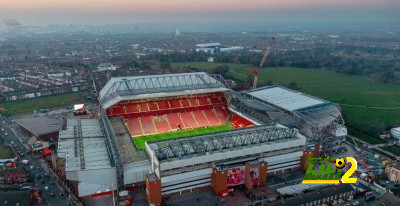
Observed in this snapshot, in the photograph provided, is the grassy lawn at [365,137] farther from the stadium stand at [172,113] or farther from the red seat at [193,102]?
the red seat at [193,102]

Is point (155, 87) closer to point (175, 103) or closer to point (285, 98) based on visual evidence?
point (175, 103)

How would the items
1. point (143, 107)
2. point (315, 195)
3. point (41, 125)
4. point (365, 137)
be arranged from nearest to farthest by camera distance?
point (315, 195)
point (365, 137)
point (41, 125)
point (143, 107)

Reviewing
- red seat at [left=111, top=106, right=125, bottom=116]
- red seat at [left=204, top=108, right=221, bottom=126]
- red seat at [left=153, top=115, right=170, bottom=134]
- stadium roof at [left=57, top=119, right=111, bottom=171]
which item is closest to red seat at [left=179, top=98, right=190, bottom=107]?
red seat at [left=204, top=108, right=221, bottom=126]

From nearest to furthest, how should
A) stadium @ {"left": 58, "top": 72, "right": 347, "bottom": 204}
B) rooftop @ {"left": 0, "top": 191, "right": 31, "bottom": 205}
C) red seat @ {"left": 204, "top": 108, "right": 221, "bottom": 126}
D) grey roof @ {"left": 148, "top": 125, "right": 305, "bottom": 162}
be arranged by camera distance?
rooftop @ {"left": 0, "top": 191, "right": 31, "bottom": 205} → stadium @ {"left": 58, "top": 72, "right": 347, "bottom": 204} → grey roof @ {"left": 148, "top": 125, "right": 305, "bottom": 162} → red seat @ {"left": 204, "top": 108, "right": 221, "bottom": 126}

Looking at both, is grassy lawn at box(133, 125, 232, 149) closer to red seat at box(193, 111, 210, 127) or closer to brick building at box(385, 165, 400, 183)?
red seat at box(193, 111, 210, 127)

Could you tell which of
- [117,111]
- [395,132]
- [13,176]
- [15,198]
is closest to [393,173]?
[395,132]

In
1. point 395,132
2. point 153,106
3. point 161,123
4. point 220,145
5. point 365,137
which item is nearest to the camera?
point 220,145
